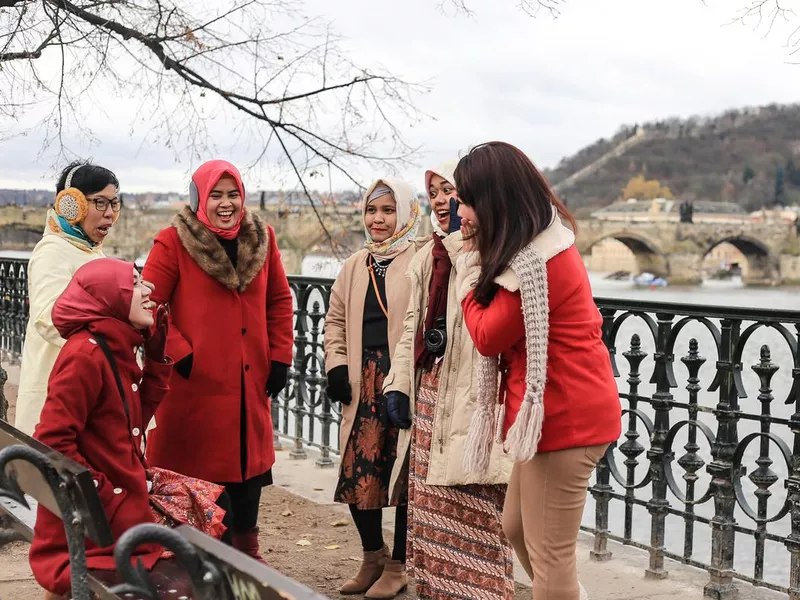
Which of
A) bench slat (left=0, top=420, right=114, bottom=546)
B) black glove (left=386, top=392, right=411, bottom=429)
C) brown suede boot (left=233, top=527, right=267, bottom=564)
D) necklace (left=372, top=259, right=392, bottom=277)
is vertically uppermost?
necklace (left=372, top=259, right=392, bottom=277)

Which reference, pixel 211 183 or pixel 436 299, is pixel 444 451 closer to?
pixel 436 299

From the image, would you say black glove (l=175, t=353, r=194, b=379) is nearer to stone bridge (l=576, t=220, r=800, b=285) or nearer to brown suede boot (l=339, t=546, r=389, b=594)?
brown suede boot (l=339, t=546, r=389, b=594)

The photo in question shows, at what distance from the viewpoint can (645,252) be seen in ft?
220

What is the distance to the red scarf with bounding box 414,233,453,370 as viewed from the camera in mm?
3443

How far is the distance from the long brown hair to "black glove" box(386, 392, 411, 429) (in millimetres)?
964

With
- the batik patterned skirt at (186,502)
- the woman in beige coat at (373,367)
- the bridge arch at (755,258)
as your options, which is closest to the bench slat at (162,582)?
the batik patterned skirt at (186,502)

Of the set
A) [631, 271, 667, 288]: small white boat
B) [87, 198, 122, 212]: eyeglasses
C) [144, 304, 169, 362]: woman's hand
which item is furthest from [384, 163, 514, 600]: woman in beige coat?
[631, 271, 667, 288]: small white boat

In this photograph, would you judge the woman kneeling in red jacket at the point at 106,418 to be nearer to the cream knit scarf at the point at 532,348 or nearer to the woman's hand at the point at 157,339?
the woman's hand at the point at 157,339

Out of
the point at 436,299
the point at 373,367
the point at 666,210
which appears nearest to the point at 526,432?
the point at 436,299

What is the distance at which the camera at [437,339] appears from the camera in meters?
3.37

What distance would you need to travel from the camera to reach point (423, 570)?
342 cm

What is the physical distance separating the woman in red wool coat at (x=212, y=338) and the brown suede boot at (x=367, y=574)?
430mm

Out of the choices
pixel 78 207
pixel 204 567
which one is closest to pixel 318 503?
pixel 78 207

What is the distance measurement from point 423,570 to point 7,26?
4.78m
